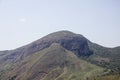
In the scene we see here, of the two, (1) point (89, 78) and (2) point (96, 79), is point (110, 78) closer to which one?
(2) point (96, 79)

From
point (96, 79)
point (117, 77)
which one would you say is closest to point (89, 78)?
point (96, 79)

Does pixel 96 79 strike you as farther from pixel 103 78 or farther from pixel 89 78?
pixel 89 78

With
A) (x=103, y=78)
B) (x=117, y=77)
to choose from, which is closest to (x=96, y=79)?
(x=103, y=78)

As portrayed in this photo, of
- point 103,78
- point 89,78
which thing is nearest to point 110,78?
point 103,78

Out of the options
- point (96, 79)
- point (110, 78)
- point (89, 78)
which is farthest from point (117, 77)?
point (89, 78)

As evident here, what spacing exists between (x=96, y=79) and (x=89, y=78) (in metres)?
17.4

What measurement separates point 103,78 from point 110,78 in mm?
6002

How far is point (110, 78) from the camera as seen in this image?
175250 millimetres

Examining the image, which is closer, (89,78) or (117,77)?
(117,77)

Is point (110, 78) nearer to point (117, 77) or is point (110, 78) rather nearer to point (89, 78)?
point (117, 77)

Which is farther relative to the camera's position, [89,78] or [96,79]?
[89,78]

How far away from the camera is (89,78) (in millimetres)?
→ 198250

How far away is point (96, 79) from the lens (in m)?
181

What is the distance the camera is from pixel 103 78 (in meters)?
179
